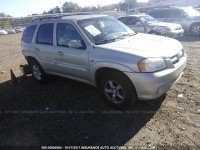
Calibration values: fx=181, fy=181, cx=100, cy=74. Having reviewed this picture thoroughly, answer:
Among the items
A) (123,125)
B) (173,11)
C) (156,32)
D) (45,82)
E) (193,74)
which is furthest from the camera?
(173,11)

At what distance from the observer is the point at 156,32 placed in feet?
33.0

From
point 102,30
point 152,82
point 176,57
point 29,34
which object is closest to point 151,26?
point 102,30

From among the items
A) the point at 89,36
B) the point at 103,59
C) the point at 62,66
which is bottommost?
the point at 62,66

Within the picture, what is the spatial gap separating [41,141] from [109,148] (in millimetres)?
1167

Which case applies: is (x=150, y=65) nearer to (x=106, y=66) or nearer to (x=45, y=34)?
(x=106, y=66)

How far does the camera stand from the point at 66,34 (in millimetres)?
4227

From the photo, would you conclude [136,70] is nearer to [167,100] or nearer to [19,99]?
[167,100]

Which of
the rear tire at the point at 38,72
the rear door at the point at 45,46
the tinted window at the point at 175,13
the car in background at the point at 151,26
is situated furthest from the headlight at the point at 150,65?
the tinted window at the point at 175,13

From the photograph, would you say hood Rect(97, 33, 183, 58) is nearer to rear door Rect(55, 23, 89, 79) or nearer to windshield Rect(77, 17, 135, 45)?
windshield Rect(77, 17, 135, 45)

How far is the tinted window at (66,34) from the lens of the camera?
13.0 ft

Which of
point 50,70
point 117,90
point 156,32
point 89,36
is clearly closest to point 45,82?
point 50,70

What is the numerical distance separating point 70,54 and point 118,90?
138 centimetres

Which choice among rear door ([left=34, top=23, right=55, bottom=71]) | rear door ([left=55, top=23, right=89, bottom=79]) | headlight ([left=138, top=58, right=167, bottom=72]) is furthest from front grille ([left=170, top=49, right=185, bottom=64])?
rear door ([left=34, top=23, right=55, bottom=71])

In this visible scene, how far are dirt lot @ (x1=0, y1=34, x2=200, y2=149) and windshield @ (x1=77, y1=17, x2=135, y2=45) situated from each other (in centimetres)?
139
